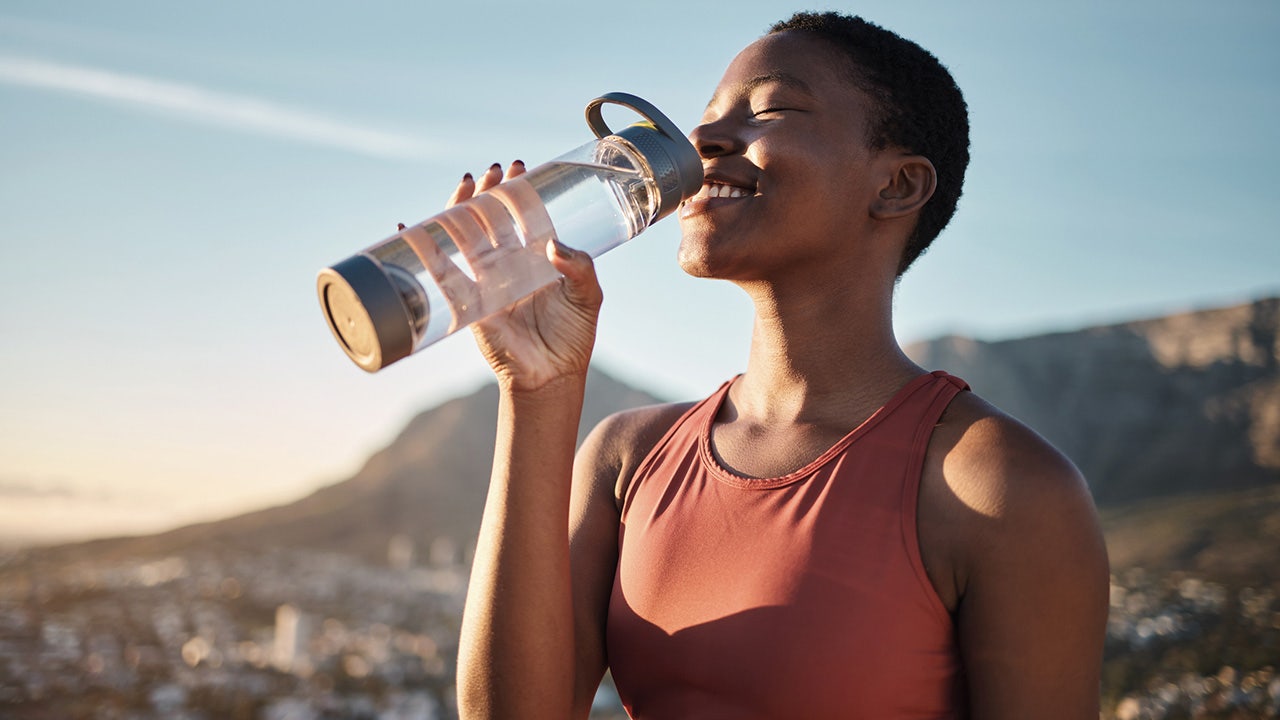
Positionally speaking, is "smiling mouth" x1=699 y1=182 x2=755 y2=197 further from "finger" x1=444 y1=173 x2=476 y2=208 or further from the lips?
"finger" x1=444 y1=173 x2=476 y2=208

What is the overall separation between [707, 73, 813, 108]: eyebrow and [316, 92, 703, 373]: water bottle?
235 millimetres

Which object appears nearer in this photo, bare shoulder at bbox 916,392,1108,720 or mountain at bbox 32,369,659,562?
bare shoulder at bbox 916,392,1108,720

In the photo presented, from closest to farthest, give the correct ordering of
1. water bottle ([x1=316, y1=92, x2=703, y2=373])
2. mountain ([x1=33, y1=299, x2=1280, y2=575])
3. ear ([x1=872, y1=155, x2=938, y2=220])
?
water bottle ([x1=316, y1=92, x2=703, y2=373])
ear ([x1=872, y1=155, x2=938, y2=220])
mountain ([x1=33, y1=299, x2=1280, y2=575])

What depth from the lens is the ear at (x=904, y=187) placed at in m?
1.79

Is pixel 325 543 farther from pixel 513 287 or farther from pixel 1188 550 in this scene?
pixel 513 287

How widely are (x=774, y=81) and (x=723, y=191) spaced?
224mm

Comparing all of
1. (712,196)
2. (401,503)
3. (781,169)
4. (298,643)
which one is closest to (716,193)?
(712,196)

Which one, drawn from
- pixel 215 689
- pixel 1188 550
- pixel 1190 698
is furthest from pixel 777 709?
pixel 215 689

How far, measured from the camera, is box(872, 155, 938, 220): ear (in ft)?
5.89

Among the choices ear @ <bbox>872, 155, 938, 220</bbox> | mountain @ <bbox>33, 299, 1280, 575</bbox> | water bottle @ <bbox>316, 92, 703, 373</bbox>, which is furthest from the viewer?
mountain @ <bbox>33, 299, 1280, 575</bbox>

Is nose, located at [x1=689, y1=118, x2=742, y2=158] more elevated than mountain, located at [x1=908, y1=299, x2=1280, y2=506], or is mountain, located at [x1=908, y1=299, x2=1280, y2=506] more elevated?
nose, located at [x1=689, y1=118, x2=742, y2=158]

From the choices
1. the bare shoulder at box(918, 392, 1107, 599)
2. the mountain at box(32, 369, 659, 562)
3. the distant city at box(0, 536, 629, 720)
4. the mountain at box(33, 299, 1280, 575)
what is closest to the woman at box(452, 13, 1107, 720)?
the bare shoulder at box(918, 392, 1107, 599)

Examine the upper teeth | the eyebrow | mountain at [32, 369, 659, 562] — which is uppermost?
the eyebrow

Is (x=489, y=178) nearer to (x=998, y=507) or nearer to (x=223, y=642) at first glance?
(x=998, y=507)
